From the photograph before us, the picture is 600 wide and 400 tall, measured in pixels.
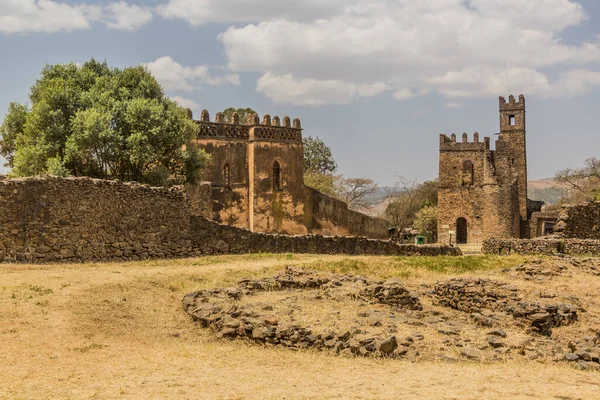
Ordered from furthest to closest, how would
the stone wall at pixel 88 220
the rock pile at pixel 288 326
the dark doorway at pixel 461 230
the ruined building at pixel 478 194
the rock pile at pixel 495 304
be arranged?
1. the dark doorway at pixel 461 230
2. the ruined building at pixel 478 194
3. the stone wall at pixel 88 220
4. the rock pile at pixel 495 304
5. the rock pile at pixel 288 326

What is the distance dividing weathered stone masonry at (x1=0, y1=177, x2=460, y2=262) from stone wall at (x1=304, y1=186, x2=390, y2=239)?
498 inches

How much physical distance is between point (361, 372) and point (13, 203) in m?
12.5

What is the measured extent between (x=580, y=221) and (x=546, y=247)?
3.84 metres

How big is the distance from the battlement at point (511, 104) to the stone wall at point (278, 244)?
43904 millimetres

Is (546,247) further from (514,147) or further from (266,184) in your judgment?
(514,147)

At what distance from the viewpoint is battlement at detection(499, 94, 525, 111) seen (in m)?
69.1

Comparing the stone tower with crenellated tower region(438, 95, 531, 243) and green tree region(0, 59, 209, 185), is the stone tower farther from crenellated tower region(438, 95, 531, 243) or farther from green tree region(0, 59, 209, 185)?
green tree region(0, 59, 209, 185)

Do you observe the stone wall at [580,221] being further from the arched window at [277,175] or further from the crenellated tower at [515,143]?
the crenellated tower at [515,143]

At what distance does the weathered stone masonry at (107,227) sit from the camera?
18719mm

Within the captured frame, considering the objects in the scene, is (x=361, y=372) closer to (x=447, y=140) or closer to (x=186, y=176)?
(x=186, y=176)

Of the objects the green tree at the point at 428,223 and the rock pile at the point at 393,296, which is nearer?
the rock pile at the point at 393,296

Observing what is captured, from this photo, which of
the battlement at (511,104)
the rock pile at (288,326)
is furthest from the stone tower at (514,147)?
the rock pile at (288,326)

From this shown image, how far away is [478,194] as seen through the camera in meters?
64.1

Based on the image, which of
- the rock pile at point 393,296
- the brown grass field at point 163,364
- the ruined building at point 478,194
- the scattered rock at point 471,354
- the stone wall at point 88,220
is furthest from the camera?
the ruined building at point 478,194
